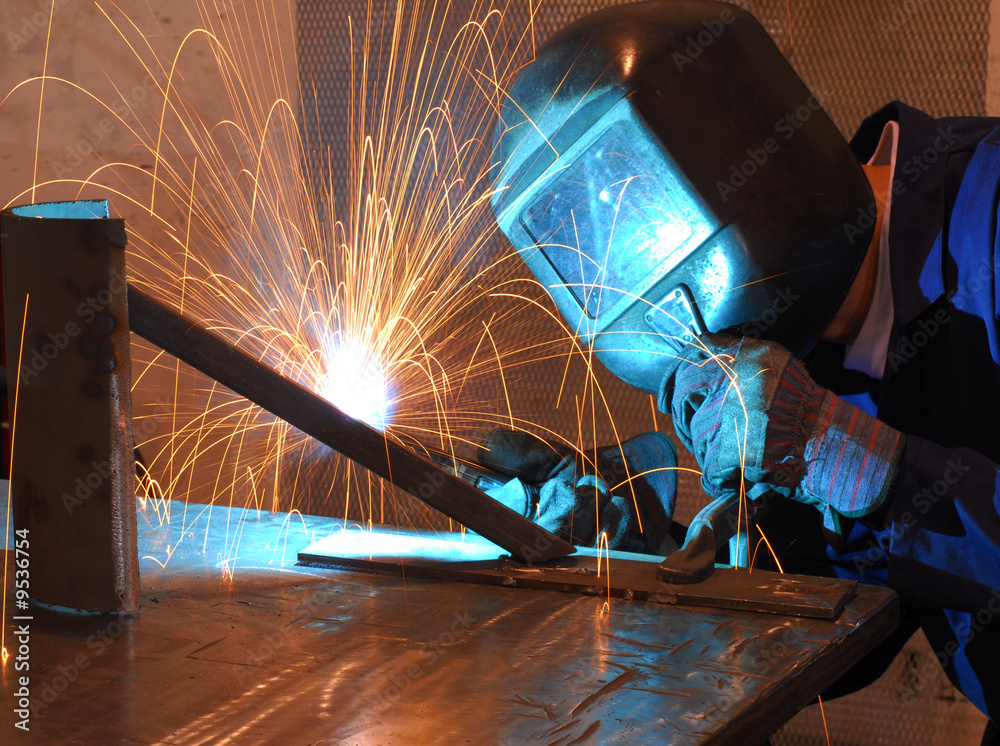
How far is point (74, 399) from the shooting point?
1227 mm

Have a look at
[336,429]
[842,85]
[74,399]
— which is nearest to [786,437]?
[336,429]

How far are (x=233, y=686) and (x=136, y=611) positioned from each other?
321mm

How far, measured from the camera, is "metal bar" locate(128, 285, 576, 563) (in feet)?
4.43

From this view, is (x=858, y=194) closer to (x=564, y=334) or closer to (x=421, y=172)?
(x=564, y=334)

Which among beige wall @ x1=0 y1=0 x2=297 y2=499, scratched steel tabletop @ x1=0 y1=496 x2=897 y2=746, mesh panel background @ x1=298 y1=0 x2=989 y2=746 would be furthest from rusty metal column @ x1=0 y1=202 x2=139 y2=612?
beige wall @ x1=0 y1=0 x2=297 y2=499

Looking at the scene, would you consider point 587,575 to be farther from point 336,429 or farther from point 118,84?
point 118,84

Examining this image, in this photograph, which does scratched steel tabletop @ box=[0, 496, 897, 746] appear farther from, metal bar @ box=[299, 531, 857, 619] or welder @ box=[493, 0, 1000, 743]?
welder @ box=[493, 0, 1000, 743]

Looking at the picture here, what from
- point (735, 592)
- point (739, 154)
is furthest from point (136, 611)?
point (739, 154)

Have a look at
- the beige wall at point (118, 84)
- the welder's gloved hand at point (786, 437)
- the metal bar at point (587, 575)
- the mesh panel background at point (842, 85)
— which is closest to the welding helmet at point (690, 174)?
the welder's gloved hand at point (786, 437)

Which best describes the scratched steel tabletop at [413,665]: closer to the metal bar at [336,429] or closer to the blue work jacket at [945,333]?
the metal bar at [336,429]

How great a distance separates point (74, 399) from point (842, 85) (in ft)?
8.55

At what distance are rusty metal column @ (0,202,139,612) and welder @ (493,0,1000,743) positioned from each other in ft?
2.74

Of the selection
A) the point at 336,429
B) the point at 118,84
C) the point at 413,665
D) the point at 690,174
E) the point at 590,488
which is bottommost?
the point at 413,665

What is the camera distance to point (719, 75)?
1.61m
